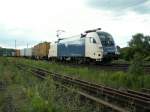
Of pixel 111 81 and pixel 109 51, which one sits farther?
pixel 109 51

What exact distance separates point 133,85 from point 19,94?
5212 mm

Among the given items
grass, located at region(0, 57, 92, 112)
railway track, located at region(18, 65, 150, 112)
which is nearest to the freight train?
railway track, located at region(18, 65, 150, 112)

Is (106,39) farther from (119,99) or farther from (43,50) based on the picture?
(43,50)

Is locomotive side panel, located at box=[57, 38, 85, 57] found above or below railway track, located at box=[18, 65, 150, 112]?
above

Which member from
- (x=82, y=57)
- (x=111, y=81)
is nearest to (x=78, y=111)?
(x=111, y=81)

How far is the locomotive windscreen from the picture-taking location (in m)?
32.3

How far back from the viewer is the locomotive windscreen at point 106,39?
32281mm

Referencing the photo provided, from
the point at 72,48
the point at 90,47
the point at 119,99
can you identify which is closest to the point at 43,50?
the point at 72,48

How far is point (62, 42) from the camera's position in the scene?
43031 millimetres

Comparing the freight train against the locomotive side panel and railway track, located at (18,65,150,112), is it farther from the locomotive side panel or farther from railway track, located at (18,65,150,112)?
railway track, located at (18,65,150,112)

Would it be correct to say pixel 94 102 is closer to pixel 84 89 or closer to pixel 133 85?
pixel 84 89

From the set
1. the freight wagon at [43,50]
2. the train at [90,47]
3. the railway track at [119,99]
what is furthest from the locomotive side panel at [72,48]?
the railway track at [119,99]

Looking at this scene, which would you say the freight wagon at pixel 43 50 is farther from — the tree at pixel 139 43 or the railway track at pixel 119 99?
the railway track at pixel 119 99

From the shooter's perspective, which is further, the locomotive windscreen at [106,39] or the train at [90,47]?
the locomotive windscreen at [106,39]
